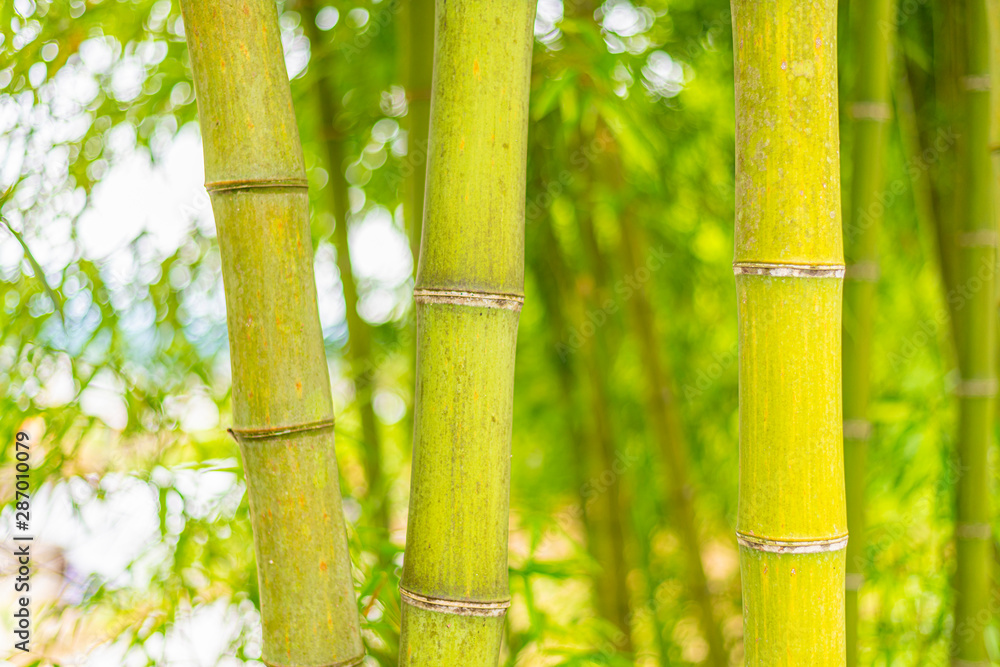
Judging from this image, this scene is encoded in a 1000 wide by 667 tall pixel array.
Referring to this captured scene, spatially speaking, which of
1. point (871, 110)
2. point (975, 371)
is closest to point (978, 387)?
point (975, 371)

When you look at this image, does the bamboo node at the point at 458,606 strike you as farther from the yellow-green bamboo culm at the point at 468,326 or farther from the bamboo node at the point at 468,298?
the bamboo node at the point at 468,298

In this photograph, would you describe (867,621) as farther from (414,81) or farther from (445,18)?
(445,18)

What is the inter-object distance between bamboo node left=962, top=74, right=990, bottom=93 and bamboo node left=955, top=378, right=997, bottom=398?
349 millimetres

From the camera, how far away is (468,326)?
1.99 feet

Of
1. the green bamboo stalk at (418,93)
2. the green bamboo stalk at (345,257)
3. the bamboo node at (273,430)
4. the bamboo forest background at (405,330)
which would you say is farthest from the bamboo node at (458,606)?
the green bamboo stalk at (345,257)

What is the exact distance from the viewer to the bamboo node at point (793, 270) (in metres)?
0.60

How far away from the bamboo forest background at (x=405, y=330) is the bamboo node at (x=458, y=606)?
29 centimetres

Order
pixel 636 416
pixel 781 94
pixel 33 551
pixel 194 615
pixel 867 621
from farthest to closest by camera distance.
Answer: pixel 636 416
pixel 867 621
pixel 194 615
pixel 33 551
pixel 781 94

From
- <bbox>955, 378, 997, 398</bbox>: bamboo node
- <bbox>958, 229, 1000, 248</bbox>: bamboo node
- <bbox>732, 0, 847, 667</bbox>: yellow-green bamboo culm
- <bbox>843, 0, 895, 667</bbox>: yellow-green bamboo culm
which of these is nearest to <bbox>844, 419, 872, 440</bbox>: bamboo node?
<bbox>843, 0, 895, 667</bbox>: yellow-green bamboo culm

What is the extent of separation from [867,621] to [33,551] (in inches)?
59.5

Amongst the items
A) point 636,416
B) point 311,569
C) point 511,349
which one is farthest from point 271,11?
point 636,416

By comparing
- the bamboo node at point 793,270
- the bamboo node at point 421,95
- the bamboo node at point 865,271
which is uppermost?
the bamboo node at point 421,95

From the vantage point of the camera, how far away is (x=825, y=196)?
596mm

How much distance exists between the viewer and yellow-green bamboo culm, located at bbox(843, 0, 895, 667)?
992 millimetres
